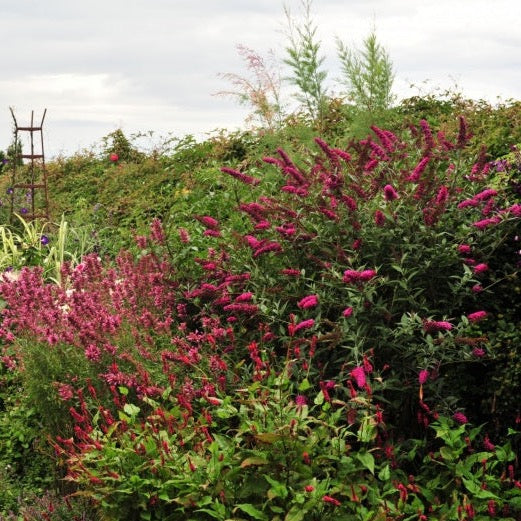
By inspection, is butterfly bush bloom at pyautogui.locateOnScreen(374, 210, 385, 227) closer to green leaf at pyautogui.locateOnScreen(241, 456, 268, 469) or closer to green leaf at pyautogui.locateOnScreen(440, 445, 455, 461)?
green leaf at pyautogui.locateOnScreen(440, 445, 455, 461)

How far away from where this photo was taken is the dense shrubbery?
3.85m

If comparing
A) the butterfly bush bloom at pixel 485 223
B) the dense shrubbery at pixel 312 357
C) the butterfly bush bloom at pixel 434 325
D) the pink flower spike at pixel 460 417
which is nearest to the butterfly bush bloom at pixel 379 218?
the dense shrubbery at pixel 312 357

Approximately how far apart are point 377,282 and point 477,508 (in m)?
1.37

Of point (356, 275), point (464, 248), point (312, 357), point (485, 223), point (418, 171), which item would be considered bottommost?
point (312, 357)

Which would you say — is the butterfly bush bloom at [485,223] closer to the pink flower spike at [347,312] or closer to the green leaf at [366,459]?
the pink flower spike at [347,312]

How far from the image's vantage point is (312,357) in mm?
4566

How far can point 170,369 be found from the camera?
16.3 feet

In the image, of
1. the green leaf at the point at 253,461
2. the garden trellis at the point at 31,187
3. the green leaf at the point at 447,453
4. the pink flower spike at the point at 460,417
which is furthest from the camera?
the garden trellis at the point at 31,187

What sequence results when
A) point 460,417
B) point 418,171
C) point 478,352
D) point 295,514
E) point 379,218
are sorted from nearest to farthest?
point 295,514, point 460,417, point 478,352, point 379,218, point 418,171

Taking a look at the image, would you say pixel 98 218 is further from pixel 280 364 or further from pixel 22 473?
pixel 280 364

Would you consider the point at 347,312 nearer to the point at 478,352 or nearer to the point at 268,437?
the point at 478,352

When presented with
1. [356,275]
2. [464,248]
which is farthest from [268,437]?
[464,248]

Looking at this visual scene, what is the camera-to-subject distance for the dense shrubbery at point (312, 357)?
385 cm

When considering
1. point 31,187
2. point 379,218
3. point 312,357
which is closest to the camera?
point 312,357
